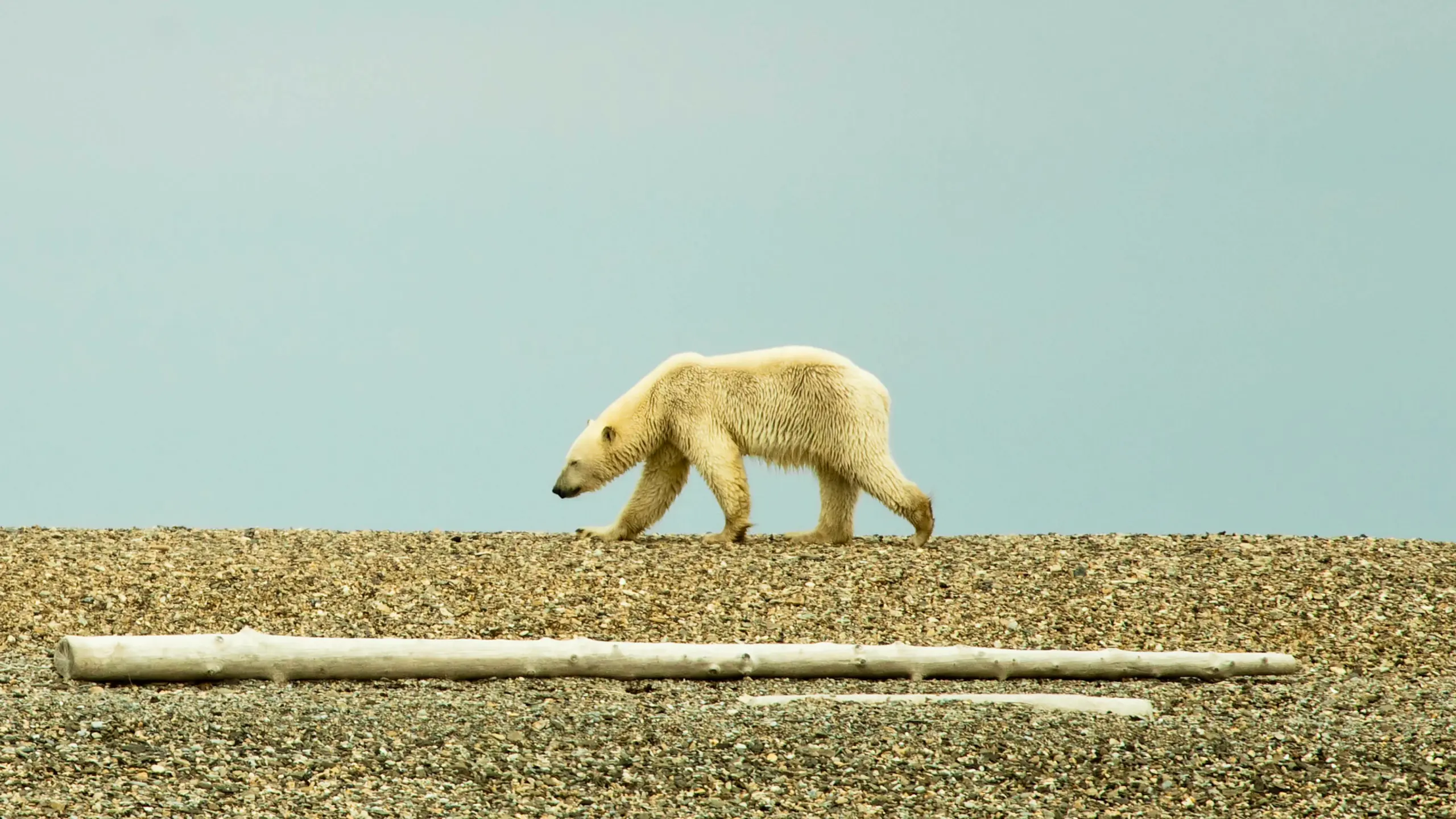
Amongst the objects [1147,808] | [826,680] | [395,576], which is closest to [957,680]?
[826,680]

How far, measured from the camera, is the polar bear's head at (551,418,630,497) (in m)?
12.4

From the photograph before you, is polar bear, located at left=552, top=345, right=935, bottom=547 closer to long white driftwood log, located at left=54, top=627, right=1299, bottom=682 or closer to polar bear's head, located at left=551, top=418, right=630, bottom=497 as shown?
polar bear's head, located at left=551, top=418, right=630, bottom=497

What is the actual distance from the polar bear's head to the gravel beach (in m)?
0.49

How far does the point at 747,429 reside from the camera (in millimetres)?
12188

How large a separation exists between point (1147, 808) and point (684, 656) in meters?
2.71

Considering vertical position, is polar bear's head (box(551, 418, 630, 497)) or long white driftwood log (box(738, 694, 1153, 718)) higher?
polar bear's head (box(551, 418, 630, 497))

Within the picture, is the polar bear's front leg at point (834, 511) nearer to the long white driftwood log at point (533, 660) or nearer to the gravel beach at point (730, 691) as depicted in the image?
the gravel beach at point (730, 691)

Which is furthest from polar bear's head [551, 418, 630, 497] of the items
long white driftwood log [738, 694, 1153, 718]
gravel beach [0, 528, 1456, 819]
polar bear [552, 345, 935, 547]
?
long white driftwood log [738, 694, 1153, 718]

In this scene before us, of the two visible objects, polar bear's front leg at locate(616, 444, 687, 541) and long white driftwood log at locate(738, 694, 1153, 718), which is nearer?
long white driftwood log at locate(738, 694, 1153, 718)

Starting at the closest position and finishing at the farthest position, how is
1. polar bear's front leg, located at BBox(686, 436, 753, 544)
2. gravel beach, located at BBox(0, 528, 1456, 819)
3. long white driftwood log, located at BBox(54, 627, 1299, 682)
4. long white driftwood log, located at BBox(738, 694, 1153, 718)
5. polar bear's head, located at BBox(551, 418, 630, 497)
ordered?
gravel beach, located at BBox(0, 528, 1456, 819) < long white driftwood log, located at BBox(54, 627, 1299, 682) < long white driftwood log, located at BBox(738, 694, 1153, 718) < polar bear's front leg, located at BBox(686, 436, 753, 544) < polar bear's head, located at BBox(551, 418, 630, 497)

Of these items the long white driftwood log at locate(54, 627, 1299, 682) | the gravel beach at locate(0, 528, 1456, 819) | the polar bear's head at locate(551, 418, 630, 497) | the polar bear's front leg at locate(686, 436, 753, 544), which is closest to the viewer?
the gravel beach at locate(0, 528, 1456, 819)

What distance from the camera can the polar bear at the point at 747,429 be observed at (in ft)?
39.6

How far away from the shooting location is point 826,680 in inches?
329

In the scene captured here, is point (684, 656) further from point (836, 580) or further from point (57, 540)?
point (57, 540)
